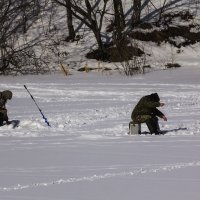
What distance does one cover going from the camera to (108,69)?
113 ft

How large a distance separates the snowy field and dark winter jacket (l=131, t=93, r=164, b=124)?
429mm

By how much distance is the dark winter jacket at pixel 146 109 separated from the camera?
13109 millimetres

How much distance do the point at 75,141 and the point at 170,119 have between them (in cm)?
457

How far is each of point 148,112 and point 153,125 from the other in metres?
0.33

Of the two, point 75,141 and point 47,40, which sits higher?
point 47,40

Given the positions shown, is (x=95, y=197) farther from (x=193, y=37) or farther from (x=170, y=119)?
(x=193, y=37)

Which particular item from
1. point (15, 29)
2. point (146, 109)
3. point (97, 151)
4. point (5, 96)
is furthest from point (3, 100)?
point (15, 29)

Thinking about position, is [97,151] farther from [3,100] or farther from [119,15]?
[119,15]

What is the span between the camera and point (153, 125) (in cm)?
1335

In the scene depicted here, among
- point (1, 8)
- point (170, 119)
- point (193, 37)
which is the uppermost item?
point (1, 8)

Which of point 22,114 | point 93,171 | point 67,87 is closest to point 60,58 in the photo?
point 67,87

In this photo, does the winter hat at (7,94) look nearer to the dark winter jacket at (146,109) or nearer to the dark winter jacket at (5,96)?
the dark winter jacket at (5,96)

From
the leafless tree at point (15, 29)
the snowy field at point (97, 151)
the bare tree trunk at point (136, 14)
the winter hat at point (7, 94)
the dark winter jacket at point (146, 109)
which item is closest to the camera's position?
the snowy field at point (97, 151)

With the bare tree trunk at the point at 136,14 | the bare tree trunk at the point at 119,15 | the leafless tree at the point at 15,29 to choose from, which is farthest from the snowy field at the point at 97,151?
the bare tree trunk at the point at 136,14
